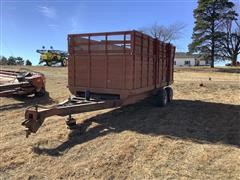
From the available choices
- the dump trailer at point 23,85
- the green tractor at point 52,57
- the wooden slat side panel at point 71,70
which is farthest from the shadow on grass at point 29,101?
the green tractor at point 52,57

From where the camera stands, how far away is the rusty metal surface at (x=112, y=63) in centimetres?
778

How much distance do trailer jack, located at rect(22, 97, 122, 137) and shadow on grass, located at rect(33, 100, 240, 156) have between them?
1.41 feet

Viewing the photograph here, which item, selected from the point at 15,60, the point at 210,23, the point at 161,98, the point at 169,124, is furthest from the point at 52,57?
the point at 169,124

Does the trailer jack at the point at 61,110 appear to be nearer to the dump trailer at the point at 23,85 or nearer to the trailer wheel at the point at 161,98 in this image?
the trailer wheel at the point at 161,98

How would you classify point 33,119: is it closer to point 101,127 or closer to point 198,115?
point 101,127

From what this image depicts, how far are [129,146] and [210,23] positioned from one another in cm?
3860

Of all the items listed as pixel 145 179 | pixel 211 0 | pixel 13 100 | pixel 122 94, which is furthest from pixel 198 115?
pixel 211 0

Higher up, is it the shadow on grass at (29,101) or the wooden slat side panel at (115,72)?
the wooden slat side panel at (115,72)

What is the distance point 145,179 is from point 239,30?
45.4 m

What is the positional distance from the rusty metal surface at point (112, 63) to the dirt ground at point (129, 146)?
2.84ft

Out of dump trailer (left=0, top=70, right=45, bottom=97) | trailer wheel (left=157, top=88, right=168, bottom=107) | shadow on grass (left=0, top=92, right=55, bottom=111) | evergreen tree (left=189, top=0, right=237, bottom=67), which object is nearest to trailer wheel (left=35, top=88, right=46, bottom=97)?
dump trailer (left=0, top=70, right=45, bottom=97)

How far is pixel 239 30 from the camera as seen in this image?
4572 centimetres

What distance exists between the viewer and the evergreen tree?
135 ft

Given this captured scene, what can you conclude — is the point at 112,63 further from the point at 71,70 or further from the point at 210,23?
the point at 210,23
